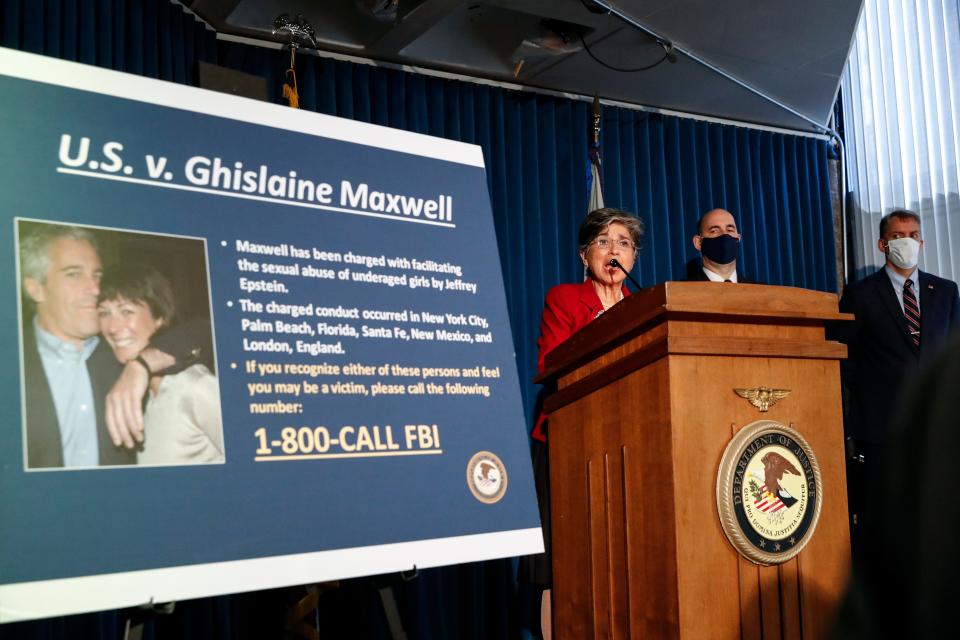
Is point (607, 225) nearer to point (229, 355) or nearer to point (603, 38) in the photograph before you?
point (603, 38)

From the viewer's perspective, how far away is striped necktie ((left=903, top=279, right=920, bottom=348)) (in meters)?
4.47

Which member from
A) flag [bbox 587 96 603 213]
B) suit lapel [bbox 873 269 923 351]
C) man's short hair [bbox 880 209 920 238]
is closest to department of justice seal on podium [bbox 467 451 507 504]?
suit lapel [bbox 873 269 923 351]

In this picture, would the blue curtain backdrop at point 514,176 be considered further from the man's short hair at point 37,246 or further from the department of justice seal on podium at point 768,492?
the department of justice seal on podium at point 768,492

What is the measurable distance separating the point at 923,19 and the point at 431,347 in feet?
14.3

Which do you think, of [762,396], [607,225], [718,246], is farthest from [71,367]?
[718,246]

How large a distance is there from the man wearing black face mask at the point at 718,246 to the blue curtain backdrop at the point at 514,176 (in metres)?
0.94

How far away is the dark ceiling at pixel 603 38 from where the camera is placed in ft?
13.8

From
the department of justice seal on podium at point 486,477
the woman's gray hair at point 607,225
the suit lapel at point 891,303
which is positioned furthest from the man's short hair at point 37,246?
the suit lapel at point 891,303

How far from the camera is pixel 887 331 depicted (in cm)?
447

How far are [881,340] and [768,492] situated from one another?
2.96 metres

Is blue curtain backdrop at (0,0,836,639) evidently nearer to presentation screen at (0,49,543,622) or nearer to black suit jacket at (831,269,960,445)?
black suit jacket at (831,269,960,445)

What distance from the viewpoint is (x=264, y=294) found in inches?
69.5

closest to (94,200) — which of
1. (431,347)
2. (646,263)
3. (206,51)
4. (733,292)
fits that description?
(431,347)

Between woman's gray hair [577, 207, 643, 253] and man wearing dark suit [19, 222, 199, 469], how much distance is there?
2.07m
